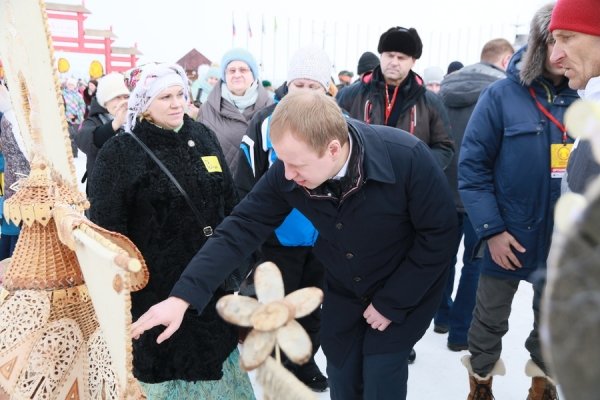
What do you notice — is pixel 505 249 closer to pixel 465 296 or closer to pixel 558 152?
pixel 558 152

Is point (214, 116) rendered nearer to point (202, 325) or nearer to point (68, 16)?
point (202, 325)

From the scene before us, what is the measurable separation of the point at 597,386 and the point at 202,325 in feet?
6.15

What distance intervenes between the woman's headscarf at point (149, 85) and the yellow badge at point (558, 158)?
4.64 ft

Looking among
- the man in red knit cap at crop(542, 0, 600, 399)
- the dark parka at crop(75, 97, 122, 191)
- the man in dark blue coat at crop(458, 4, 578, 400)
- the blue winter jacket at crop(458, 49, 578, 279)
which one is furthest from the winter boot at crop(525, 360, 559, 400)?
the dark parka at crop(75, 97, 122, 191)

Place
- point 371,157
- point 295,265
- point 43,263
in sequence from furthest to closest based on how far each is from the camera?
1. point 295,265
2. point 371,157
3. point 43,263

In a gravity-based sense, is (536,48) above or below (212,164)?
above

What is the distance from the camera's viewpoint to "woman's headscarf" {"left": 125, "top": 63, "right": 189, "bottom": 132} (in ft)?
6.69

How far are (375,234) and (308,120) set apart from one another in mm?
475

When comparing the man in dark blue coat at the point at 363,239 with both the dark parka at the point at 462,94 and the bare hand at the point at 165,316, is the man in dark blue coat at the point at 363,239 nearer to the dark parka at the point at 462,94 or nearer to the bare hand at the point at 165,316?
the bare hand at the point at 165,316

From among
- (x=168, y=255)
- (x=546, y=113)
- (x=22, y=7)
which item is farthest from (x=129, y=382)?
(x=546, y=113)

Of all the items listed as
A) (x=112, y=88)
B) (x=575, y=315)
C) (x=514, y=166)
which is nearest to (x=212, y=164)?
(x=514, y=166)

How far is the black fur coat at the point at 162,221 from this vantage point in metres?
1.98

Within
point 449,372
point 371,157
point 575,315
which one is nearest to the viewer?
point 575,315

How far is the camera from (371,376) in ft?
5.78
